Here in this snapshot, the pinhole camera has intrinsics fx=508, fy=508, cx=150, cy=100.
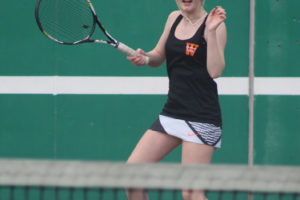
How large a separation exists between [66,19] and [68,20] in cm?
5

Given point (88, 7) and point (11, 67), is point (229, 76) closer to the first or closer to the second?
point (88, 7)

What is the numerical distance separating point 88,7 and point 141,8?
610 millimetres

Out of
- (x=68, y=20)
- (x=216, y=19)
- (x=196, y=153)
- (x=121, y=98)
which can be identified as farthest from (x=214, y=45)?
(x=121, y=98)

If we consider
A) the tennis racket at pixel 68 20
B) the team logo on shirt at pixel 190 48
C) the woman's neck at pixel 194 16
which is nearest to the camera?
the team logo on shirt at pixel 190 48

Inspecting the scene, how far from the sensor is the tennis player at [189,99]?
8.26ft

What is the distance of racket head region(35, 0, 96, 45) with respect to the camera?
3.10 meters

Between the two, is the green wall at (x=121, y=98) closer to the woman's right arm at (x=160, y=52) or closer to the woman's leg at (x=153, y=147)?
the woman's right arm at (x=160, y=52)

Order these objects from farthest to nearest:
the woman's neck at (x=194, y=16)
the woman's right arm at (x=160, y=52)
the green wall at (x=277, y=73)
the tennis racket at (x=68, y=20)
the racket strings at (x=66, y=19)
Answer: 1. the green wall at (x=277, y=73)
2. the racket strings at (x=66, y=19)
3. the tennis racket at (x=68, y=20)
4. the woman's right arm at (x=160, y=52)
5. the woman's neck at (x=194, y=16)

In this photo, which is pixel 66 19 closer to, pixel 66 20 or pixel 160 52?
pixel 66 20

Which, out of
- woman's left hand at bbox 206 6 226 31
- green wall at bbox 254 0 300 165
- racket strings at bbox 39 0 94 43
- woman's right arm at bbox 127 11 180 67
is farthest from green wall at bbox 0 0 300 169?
woman's left hand at bbox 206 6 226 31

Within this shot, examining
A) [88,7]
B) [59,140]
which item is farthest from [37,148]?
[88,7]

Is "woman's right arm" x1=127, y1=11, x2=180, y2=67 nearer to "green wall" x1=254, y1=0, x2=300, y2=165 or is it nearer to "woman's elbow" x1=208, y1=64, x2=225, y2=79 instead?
"woman's elbow" x1=208, y1=64, x2=225, y2=79

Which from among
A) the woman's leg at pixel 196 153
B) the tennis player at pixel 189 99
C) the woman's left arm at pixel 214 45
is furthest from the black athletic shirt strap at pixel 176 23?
the woman's leg at pixel 196 153

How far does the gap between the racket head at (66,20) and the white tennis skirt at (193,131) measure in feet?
2.29
